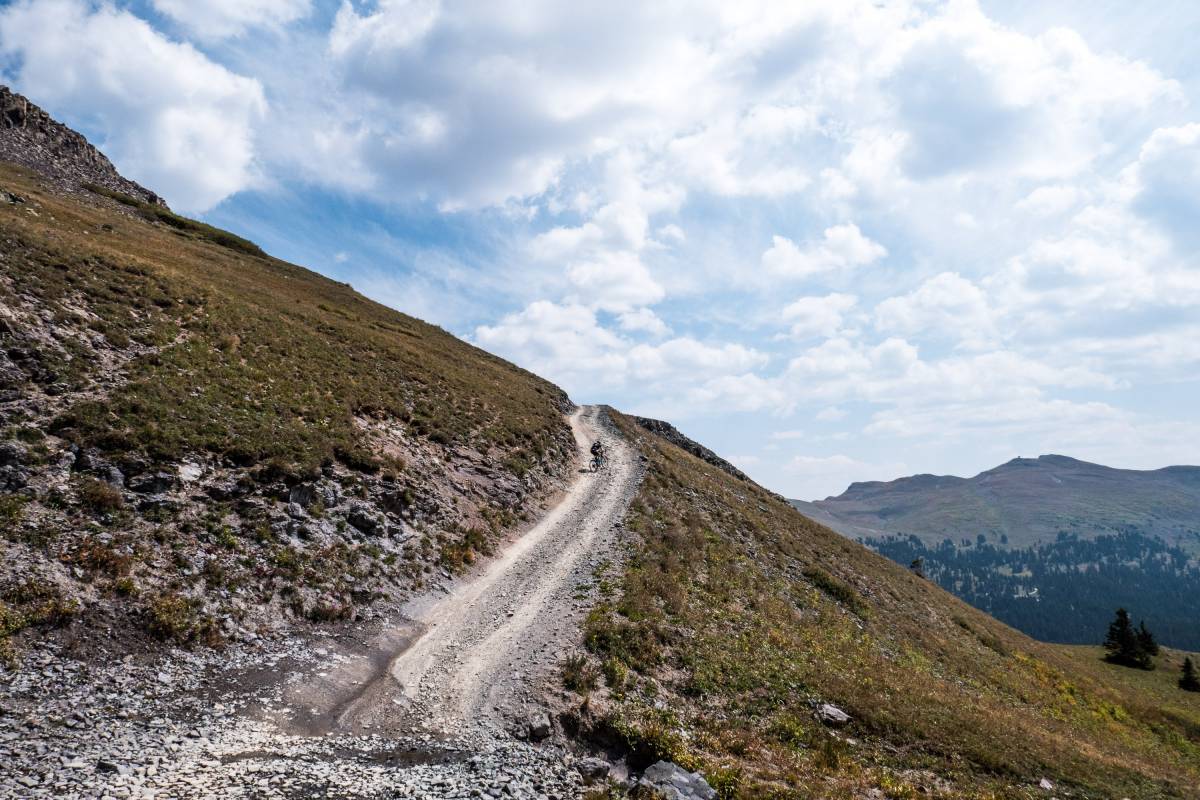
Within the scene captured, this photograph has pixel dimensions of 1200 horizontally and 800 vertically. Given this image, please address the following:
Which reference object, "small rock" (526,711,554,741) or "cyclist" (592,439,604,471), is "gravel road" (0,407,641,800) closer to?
"small rock" (526,711,554,741)

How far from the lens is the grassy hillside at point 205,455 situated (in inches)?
653

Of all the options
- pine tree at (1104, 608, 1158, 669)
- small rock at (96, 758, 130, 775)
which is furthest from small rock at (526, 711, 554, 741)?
pine tree at (1104, 608, 1158, 669)

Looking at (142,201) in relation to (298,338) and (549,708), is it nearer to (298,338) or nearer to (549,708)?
(298,338)

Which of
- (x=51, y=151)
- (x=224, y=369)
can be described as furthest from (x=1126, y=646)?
(x=51, y=151)

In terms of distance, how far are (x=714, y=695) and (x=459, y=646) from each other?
29.5 feet

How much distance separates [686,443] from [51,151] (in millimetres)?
100880

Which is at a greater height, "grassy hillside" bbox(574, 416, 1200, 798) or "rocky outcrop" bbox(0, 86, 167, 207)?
"rocky outcrop" bbox(0, 86, 167, 207)

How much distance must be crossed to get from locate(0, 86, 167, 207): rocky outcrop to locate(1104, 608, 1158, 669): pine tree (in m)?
145

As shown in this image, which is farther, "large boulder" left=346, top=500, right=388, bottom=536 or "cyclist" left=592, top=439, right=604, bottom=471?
"cyclist" left=592, top=439, right=604, bottom=471

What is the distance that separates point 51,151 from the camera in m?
77.7

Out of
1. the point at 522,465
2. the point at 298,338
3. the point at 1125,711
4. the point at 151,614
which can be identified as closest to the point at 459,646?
the point at 151,614

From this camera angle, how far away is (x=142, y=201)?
79625 millimetres

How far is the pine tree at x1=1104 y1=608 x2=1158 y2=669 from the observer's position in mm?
69750

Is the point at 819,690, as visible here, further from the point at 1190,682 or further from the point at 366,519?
the point at 1190,682
